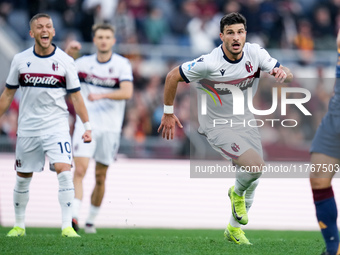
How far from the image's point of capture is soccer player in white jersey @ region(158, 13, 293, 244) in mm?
8641

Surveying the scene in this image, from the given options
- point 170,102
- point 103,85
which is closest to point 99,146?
point 103,85

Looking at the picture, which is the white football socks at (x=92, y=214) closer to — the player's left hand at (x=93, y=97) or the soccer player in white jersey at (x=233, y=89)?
the player's left hand at (x=93, y=97)

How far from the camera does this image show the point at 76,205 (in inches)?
440

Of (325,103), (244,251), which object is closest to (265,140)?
(325,103)

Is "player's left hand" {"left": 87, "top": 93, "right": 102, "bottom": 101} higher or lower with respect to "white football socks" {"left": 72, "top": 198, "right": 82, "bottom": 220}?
higher

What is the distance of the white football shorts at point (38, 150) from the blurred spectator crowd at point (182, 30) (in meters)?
6.28

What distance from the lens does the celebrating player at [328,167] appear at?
6633mm

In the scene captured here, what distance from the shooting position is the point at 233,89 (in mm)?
9070

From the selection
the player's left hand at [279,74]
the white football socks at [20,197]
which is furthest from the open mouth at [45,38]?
the player's left hand at [279,74]

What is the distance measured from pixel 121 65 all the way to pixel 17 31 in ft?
26.3

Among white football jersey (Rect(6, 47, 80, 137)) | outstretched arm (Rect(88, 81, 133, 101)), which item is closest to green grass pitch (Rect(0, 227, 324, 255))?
white football jersey (Rect(6, 47, 80, 137))

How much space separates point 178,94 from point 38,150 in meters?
7.98

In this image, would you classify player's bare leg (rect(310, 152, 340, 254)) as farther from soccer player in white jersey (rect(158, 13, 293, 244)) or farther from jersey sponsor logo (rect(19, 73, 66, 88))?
jersey sponsor logo (rect(19, 73, 66, 88))

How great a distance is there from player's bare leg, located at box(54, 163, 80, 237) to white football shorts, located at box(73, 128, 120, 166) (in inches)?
77.1
